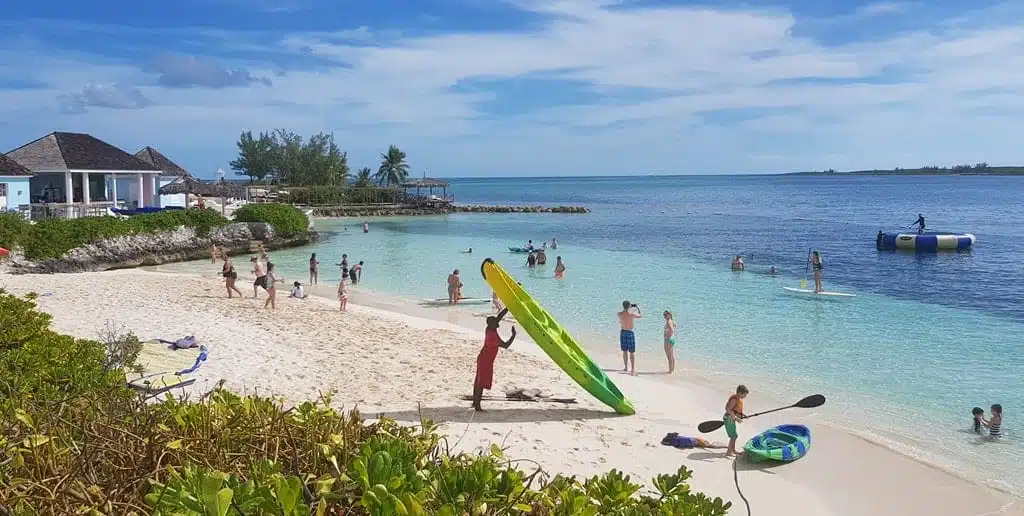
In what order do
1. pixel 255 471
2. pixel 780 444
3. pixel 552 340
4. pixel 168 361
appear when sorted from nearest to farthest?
1. pixel 255 471
2. pixel 780 444
3. pixel 552 340
4. pixel 168 361

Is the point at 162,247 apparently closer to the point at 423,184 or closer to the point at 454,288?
the point at 454,288

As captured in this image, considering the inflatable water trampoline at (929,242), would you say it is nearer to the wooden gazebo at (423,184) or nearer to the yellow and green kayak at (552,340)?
the yellow and green kayak at (552,340)

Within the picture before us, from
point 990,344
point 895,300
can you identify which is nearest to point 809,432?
point 990,344

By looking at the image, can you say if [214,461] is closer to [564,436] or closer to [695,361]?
[564,436]

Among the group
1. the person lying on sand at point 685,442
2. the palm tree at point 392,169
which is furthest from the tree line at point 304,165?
the person lying on sand at point 685,442

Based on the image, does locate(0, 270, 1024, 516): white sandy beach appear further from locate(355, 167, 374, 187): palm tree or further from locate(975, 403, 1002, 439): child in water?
locate(355, 167, 374, 187): palm tree

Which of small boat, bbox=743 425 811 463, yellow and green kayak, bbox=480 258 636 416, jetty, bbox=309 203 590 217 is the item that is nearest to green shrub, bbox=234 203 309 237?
jetty, bbox=309 203 590 217

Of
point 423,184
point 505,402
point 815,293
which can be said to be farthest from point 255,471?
point 423,184

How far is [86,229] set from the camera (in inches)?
1100

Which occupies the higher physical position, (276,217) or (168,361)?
(276,217)

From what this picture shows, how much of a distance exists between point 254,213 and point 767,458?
110 ft

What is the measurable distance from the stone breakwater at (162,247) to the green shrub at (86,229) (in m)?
0.22

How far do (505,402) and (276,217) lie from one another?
99.8 ft

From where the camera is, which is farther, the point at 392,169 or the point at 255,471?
the point at 392,169
